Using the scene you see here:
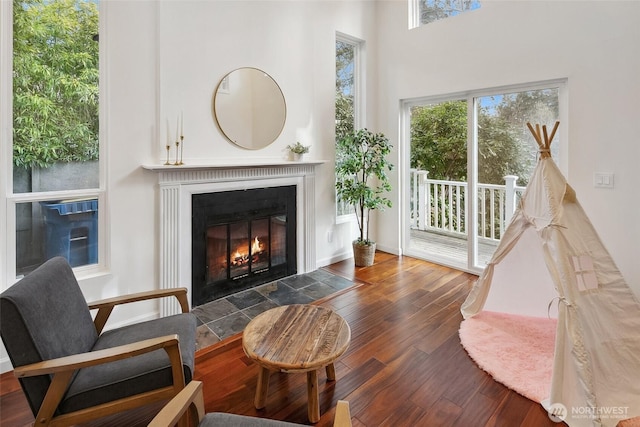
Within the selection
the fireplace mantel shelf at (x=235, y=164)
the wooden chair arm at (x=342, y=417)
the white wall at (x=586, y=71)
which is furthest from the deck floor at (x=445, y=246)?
the wooden chair arm at (x=342, y=417)

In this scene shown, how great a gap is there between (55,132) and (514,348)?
12.2 ft

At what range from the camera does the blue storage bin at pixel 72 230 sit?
2441mm

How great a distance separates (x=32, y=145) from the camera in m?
2.32

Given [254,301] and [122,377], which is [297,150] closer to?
[254,301]

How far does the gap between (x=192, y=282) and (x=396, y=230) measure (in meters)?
2.85

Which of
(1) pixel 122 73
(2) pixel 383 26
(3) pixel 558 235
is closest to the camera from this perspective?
(3) pixel 558 235

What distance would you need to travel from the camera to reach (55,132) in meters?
2.41

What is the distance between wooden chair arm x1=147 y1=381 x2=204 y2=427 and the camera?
114 centimetres

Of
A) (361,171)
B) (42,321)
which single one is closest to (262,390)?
(42,321)

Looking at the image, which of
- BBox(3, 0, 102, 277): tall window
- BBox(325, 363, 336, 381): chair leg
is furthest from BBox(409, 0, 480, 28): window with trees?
BBox(325, 363, 336, 381): chair leg

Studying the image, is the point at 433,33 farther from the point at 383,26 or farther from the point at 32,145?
the point at 32,145

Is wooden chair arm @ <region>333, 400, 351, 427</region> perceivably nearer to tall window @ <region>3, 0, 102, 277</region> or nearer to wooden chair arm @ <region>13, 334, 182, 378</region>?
wooden chair arm @ <region>13, 334, 182, 378</region>

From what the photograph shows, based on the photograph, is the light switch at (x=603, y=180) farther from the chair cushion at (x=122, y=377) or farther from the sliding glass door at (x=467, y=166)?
the chair cushion at (x=122, y=377)

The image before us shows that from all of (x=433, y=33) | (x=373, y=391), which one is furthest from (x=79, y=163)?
(x=433, y=33)
